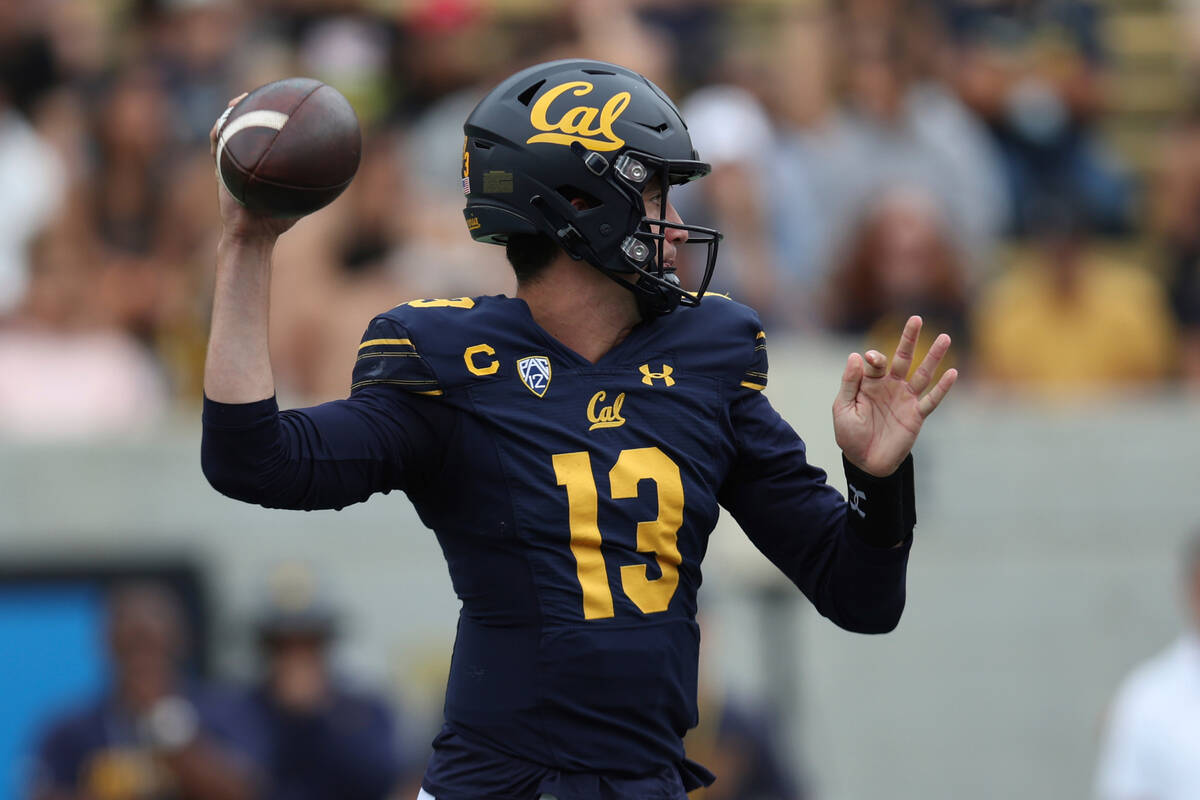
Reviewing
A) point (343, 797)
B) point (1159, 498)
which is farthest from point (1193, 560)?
point (343, 797)

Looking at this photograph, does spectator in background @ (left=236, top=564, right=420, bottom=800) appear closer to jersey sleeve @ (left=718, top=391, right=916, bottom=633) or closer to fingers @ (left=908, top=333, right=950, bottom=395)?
jersey sleeve @ (left=718, top=391, right=916, bottom=633)

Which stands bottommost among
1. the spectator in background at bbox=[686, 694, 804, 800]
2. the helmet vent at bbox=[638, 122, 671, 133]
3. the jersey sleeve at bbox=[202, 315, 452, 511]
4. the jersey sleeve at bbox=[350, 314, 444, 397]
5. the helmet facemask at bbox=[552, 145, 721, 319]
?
the spectator in background at bbox=[686, 694, 804, 800]

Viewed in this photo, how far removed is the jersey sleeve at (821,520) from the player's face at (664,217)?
294 mm

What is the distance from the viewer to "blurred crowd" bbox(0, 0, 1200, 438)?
27.8ft

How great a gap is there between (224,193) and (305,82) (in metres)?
0.27

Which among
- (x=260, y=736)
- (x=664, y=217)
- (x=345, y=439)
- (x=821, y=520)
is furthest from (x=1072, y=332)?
(x=345, y=439)

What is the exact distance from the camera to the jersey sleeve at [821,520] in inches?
135

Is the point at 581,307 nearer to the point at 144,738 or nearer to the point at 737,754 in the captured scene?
the point at 737,754

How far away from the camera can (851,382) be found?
347 centimetres

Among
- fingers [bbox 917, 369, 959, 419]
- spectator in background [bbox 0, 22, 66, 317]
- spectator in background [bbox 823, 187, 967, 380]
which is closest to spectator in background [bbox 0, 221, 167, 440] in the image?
Answer: spectator in background [bbox 0, 22, 66, 317]

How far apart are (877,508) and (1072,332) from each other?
19.5 feet

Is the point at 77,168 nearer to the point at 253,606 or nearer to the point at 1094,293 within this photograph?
the point at 253,606

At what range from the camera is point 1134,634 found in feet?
28.2

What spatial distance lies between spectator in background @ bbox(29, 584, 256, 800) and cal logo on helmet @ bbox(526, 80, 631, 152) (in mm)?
4418
